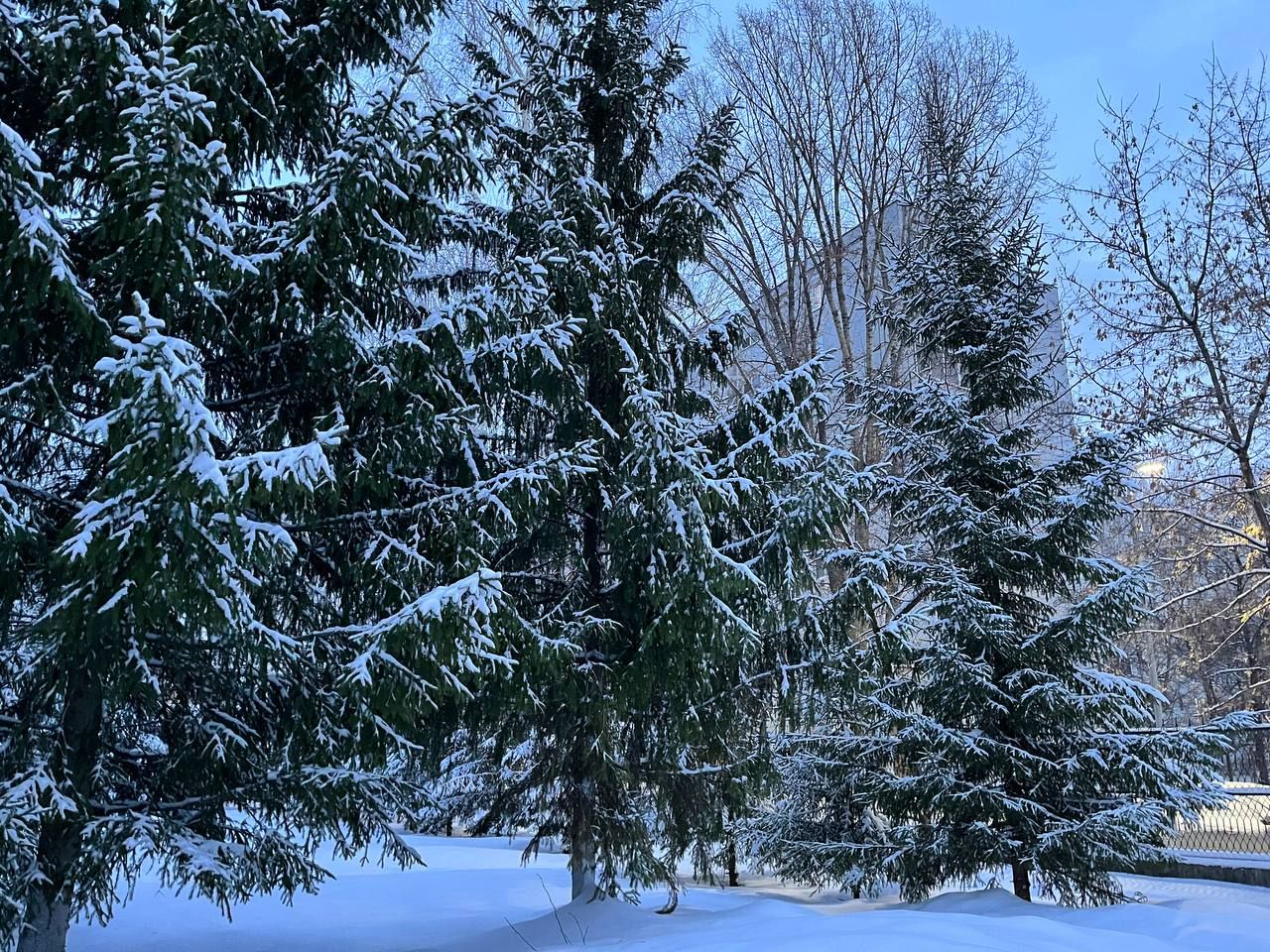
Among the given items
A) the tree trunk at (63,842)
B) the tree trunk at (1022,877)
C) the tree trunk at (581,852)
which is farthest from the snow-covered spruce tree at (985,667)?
the tree trunk at (63,842)

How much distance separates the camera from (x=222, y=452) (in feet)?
18.7

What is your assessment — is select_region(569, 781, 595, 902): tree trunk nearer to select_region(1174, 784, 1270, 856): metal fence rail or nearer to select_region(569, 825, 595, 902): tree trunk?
select_region(569, 825, 595, 902): tree trunk

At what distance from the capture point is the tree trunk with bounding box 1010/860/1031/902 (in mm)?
8398

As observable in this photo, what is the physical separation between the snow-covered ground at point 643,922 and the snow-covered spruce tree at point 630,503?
0.92 meters

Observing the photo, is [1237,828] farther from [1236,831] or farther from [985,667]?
[985,667]

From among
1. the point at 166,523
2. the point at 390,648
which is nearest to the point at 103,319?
the point at 166,523

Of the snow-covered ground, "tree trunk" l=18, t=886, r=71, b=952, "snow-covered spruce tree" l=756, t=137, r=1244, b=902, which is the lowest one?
the snow-covered ground

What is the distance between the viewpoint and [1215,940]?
571cm

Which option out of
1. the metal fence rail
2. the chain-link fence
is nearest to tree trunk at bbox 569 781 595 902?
the chain-link fence

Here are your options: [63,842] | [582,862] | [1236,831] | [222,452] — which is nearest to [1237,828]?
[1236,831]

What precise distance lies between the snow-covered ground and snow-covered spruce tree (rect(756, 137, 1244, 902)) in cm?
73

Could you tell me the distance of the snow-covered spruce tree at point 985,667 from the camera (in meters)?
8.49

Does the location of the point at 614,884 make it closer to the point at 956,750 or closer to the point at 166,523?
the point at 956,750

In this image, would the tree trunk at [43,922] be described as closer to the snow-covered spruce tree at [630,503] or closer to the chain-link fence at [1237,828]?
the snow-covered spruce tree at [630,503]
